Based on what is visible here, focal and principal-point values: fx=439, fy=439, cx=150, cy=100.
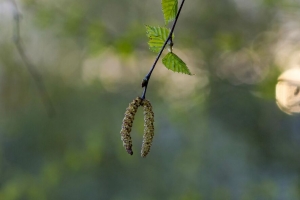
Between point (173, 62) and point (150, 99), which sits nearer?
point (173, 62)

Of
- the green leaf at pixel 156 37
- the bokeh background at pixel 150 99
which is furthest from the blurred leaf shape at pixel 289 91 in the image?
the green leaf at pixel 156 37

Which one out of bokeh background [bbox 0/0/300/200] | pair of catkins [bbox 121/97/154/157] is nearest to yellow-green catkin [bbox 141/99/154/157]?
pair of catkins [bbox 121/97/154/157]

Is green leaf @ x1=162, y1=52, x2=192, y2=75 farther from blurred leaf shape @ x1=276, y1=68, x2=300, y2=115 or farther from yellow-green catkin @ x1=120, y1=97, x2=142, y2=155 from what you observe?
blurred leaf shape @ x1=276, y1=68, x2=300, y2=115

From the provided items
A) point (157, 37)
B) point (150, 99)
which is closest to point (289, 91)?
point (150, 99)

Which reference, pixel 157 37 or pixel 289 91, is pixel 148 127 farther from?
pixel 289 91

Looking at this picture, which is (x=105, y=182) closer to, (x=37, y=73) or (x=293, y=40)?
(x=37, y=73)

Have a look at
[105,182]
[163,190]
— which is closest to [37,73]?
[105,182]

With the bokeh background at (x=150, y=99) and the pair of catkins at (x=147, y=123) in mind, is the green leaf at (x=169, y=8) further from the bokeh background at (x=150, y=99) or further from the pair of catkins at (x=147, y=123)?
the bokeh background at (x=150, y=99)
